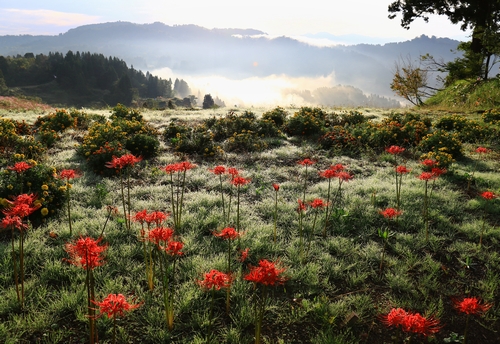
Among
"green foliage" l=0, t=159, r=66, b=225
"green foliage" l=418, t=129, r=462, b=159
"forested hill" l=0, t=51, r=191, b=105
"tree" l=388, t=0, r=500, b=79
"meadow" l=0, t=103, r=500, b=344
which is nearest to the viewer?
"meadow" l=0, t=103, r=500, b=344

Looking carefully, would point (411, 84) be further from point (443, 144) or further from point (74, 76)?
point (74, 76)

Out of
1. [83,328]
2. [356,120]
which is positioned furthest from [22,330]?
[356,120]

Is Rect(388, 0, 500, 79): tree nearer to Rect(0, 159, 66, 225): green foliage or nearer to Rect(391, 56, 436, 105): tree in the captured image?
Rect(391, 56, 436, 105): tree

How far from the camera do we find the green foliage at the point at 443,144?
28.5 ft

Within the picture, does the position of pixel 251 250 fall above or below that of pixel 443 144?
below

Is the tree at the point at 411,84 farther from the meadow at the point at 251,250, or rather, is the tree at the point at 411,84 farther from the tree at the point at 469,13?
the meadow at the point at 251,250

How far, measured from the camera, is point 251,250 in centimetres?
448

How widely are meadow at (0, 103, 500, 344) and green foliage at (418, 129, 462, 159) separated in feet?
0.20

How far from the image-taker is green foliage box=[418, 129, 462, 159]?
8695 mm

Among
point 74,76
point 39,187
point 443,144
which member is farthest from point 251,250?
point 74,76

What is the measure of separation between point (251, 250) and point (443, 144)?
712 centimetres

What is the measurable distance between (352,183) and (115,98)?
11327cm

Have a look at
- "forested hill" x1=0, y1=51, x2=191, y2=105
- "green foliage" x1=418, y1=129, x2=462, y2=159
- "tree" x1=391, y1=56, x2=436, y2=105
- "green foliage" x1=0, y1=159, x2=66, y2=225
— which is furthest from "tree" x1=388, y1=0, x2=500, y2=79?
"forested hill" x1=0, y1=51, x2=191, y2=105

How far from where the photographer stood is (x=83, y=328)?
3152mm
